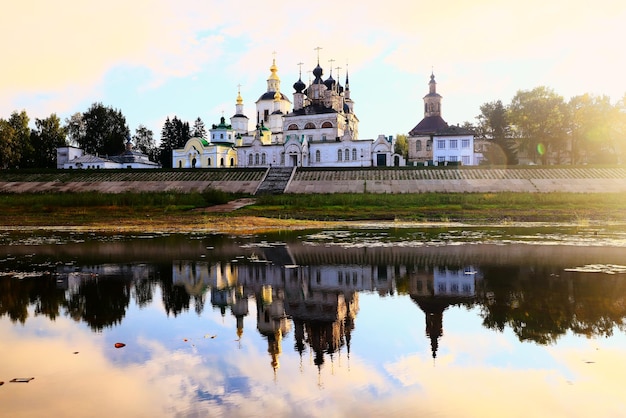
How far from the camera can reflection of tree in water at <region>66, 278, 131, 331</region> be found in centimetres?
1046

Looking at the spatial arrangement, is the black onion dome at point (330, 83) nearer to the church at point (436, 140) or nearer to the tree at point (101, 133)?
the church at point (436, 140)

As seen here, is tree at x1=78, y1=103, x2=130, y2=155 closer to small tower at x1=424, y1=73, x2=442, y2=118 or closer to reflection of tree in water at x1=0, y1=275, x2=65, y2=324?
small tower at x1=424, y1=73, x2=442, y2=118

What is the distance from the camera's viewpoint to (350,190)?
185 feet

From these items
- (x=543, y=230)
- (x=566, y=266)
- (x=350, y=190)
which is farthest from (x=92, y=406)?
(x=350, y=190)

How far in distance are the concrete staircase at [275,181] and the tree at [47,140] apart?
49.1m

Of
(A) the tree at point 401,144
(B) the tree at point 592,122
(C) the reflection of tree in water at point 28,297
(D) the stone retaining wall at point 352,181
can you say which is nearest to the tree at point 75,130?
(D) the stone retaining wall at point 352,181

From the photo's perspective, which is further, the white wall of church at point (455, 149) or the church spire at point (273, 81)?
the church spire at point (273, 81)

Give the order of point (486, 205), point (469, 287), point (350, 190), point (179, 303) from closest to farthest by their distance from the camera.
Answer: point (179, 303), point (469, 287), point (486, 205), point (350, 190)

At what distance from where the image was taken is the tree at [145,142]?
11694 centimetres

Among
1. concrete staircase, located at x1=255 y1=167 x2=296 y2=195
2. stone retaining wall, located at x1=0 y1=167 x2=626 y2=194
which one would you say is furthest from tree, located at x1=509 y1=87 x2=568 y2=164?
concrete staircase, located at x1=255 y1=167 x2=296 y2=195

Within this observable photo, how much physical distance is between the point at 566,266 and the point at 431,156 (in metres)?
65.4

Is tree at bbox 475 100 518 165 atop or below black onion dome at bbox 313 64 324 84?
below

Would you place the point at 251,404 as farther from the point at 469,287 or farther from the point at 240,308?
the point at 469,287

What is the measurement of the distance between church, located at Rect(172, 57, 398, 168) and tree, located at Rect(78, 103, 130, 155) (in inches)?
935
